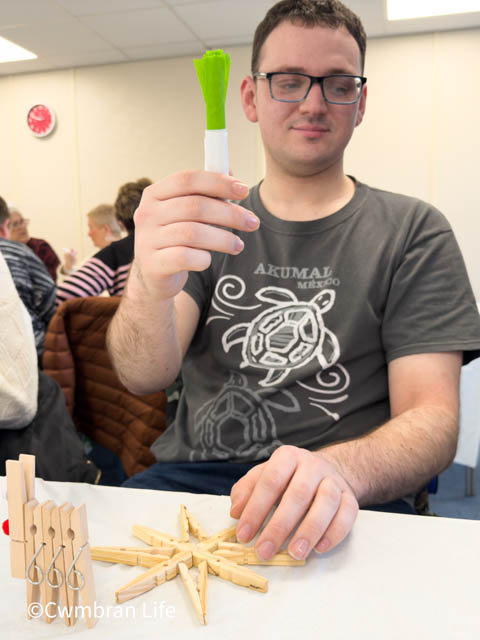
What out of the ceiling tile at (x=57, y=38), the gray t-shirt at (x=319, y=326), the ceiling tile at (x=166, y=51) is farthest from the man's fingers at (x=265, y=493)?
the ceiling tile at (x=166, y=51)

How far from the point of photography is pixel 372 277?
1.07m

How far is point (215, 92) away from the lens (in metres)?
0.53

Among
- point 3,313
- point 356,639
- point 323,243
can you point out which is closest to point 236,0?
point 323,243

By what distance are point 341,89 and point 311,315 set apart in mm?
462

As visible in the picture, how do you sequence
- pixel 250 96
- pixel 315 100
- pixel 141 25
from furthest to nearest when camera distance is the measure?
pixel 141 25 → pixel 250 96 → pixel 315 100

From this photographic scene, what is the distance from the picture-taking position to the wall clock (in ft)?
17.4

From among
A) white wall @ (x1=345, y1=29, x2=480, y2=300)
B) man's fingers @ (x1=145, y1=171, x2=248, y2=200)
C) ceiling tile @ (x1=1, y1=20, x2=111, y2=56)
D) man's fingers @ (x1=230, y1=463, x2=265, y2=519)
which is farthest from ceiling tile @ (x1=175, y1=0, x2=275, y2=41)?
man's fingers @ (x1=230, y1=463, x2=265, y2=519)

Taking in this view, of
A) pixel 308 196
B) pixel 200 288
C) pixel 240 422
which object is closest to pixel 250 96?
pixel 308 196

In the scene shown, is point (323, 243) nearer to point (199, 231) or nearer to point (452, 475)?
point (199, 231)

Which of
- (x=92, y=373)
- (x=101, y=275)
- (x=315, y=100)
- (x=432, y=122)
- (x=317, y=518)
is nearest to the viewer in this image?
(x=317, y=518)

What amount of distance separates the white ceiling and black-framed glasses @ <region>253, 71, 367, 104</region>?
304cm

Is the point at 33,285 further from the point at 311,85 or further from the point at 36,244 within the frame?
the point at 36,244

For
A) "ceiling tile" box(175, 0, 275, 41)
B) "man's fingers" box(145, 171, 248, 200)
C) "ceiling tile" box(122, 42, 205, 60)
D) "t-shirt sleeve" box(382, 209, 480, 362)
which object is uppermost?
"ceiling tile" box(122, 42, 205, 60)

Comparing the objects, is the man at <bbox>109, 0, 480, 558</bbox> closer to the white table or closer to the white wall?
the white table
